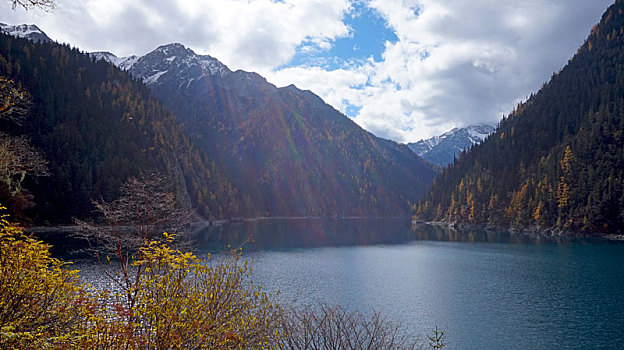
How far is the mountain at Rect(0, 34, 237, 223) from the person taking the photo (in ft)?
360

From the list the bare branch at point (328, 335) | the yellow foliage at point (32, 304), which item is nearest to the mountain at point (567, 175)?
the bare branch at point (328, 335)

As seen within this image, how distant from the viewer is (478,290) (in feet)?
162

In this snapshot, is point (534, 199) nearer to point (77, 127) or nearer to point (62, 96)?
point (77, 127)

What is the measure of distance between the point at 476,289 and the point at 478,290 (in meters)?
0.63

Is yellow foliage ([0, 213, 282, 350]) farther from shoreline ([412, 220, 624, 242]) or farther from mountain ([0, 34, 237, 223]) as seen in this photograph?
shoreline ([412, 220, 624, 242])

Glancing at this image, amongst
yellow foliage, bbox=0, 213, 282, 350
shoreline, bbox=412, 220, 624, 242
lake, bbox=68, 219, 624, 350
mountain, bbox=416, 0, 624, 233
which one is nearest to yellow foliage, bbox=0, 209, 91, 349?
yellow foliage, bbox=0, 213, 282, 350

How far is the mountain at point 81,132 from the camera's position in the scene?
10975 centimetres

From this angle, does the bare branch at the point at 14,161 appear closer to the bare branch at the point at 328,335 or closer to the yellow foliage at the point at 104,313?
the yellow foliage at the point at 104,313

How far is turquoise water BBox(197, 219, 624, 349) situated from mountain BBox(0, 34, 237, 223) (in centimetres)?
5533

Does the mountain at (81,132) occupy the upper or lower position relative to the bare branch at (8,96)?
upper

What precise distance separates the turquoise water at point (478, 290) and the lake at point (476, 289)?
109 mm

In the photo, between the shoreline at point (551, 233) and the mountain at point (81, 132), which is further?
the shoreline at point (551, 233)

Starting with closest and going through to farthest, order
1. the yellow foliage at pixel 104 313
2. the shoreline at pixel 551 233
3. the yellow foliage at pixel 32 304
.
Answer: the yellow foliage at pixel 32 304, the yellow foliage at pixel 104 313, the shoreline at pixel 551 233

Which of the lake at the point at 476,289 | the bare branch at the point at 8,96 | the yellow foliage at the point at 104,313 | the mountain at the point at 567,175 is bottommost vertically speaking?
the lake at the point at 476,289
